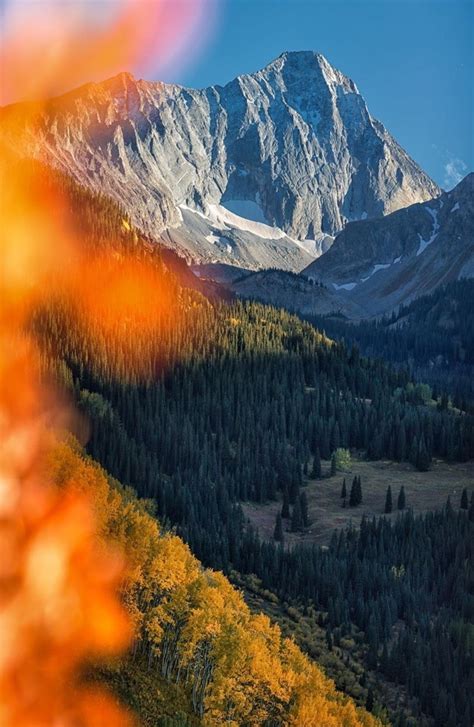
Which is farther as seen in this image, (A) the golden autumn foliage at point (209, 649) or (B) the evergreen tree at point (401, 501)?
(B) the evergreen tree at point (401, 501)

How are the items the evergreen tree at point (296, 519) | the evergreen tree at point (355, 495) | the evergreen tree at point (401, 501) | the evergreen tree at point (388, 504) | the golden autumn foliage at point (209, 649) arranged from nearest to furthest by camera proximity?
the golden autumn foliage at point (209, 649)
the evergreen tree at point (296, 519)
the evergreen tree at point (388, 504)
the evergreen tree at point (401, 501)
the evergreen tree at point (355, 495)

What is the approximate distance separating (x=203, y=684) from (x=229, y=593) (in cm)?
2349

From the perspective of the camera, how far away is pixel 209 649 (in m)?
88.8

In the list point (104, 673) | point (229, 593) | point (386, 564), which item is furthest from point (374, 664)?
point (104, 673)

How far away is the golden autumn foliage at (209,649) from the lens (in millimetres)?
83938

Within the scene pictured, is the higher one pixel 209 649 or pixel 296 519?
pixel 209 649

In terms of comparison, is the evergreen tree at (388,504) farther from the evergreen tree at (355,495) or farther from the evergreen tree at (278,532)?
the evergreen tree at (278,532)

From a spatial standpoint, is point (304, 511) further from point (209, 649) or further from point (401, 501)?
point (209, 649)

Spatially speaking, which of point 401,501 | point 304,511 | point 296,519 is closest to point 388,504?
point 401,501

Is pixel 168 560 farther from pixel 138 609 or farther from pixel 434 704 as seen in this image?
pixel 434 704

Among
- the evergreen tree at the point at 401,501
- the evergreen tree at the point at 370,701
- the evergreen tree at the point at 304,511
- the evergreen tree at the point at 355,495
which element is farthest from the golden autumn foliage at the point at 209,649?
the evergreen tree at the point at 355,495

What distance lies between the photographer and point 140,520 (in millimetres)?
104562

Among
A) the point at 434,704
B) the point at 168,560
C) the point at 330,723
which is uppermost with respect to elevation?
the point at 168,560

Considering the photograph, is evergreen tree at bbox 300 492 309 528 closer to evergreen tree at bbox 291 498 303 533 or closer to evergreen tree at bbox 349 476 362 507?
evergreen tree at bbox 291 498 303 533
